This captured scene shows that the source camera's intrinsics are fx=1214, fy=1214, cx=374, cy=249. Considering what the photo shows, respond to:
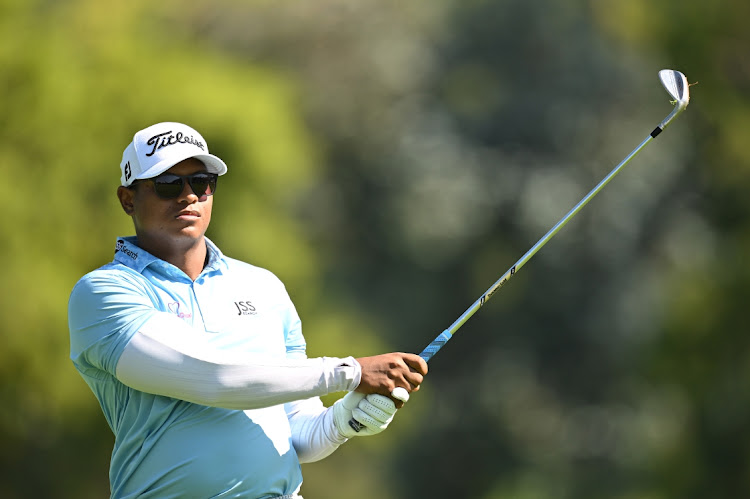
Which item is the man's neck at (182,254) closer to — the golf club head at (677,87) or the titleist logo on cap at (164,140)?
the titleist logo on cap at (164,140)

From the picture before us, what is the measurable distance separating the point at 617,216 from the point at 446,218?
2.82m

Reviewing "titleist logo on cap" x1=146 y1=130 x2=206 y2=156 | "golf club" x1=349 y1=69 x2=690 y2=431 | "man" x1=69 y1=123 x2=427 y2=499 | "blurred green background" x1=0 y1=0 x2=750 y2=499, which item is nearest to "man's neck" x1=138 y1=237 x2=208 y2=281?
"man" x1=69 y1=123 x2=427 y2=499

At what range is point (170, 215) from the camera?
10.6 ft

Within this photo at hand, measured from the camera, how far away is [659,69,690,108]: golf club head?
392 centimetres

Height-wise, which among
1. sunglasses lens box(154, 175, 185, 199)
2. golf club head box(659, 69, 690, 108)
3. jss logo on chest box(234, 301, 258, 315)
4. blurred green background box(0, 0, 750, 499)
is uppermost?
golf club head box(659, 69, 690, 108)

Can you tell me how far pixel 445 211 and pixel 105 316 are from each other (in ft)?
52.0

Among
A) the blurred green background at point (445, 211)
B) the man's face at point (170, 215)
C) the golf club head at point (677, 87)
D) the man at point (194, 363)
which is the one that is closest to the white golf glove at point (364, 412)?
the man at point (194, 363)

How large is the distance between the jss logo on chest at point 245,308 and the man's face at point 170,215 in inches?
8.3

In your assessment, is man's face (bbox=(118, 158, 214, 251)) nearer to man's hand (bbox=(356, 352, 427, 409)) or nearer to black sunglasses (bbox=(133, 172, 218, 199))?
black sunglasses (bbox=(133, 172, 218, 199))

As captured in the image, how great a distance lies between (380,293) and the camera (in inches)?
723

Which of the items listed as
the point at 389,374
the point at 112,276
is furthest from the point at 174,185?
the point at 389,374

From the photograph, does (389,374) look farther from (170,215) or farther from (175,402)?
(170,215)

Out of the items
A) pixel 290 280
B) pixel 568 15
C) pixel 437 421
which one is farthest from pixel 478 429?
pixel 568 15

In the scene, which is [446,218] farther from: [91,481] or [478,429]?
[91,481]
